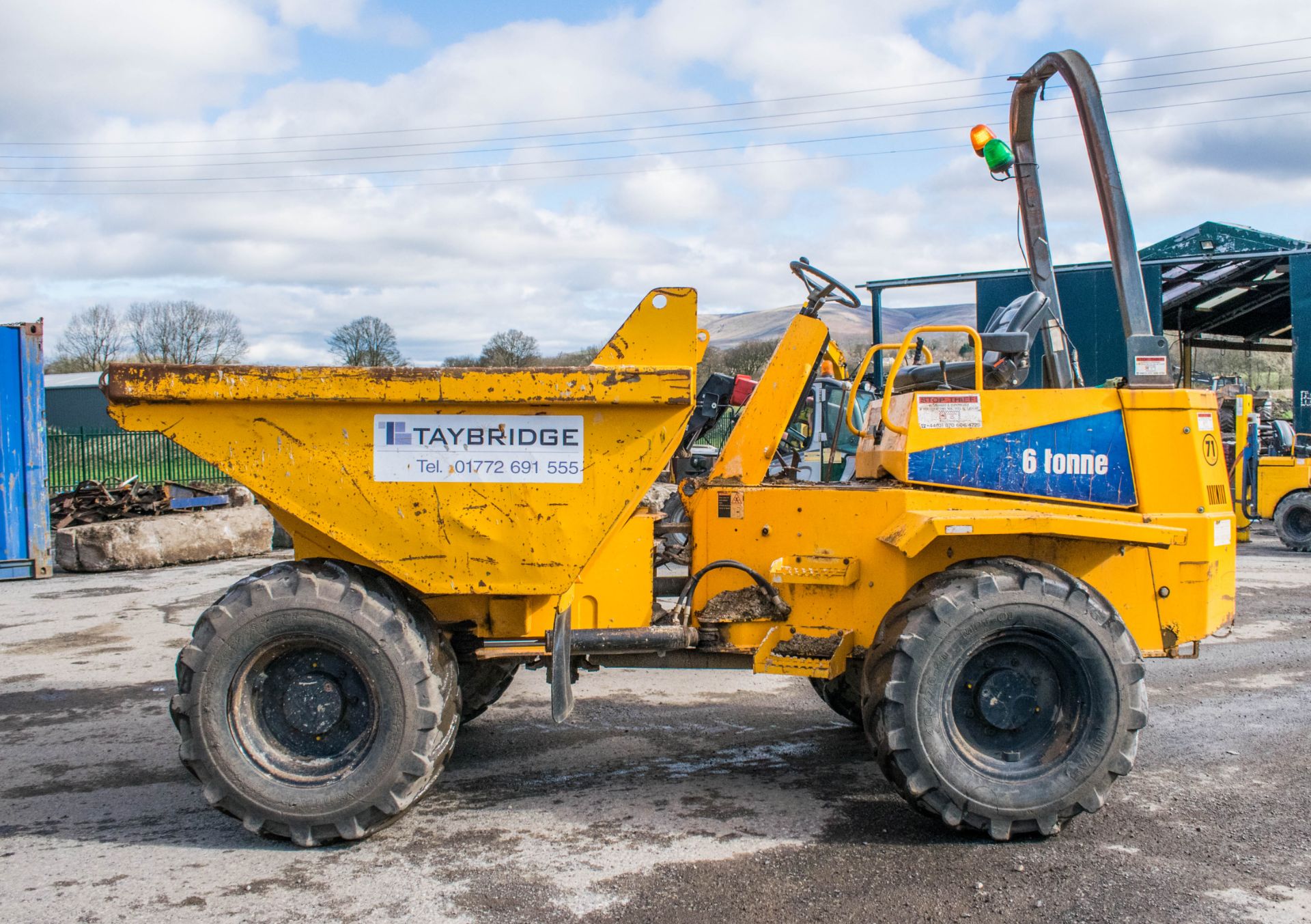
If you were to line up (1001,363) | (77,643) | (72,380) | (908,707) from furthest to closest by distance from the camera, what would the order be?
(72,380)
(77,643)
(1001,363)
(908,707)

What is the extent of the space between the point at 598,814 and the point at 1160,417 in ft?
9.50

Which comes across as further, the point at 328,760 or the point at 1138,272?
the point at 1138,272

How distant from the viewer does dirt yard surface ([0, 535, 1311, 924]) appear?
→ 138 inches

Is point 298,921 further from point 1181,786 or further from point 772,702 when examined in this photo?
point 1181,786

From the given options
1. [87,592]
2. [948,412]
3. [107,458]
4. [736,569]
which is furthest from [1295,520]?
[107,458]

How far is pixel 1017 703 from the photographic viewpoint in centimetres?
410

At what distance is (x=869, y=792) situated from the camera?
4570 mm

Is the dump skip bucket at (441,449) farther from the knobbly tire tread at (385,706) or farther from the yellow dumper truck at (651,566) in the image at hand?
the knobbly tire tread at (385,706)

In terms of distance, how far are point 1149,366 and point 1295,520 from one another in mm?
10280

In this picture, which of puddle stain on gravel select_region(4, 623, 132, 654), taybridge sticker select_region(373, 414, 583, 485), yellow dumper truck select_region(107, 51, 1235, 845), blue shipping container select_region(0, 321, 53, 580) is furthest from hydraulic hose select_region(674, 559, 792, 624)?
blue shipping container select_region(0, 321, 53, 580)

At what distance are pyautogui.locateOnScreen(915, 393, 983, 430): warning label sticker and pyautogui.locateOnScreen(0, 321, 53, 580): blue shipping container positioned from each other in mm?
10665

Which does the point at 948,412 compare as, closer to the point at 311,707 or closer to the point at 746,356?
the point at 311,707

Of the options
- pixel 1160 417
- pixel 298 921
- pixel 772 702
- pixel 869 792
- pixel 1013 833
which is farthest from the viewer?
pixel 772 702

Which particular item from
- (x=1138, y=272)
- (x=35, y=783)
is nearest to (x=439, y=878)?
(x=35, y=783)
